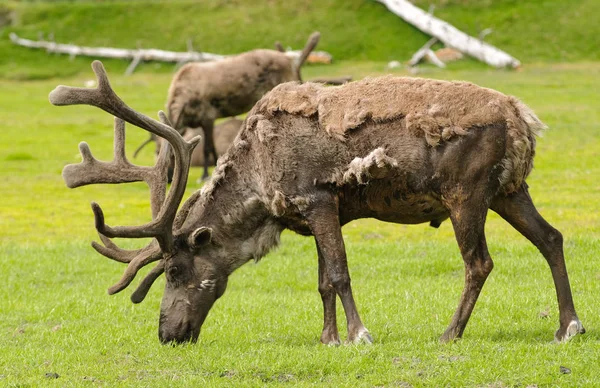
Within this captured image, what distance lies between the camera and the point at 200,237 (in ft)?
31.2

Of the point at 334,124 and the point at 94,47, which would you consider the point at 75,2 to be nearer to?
the point at 94,47

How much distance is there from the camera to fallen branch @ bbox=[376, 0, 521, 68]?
46281 mm

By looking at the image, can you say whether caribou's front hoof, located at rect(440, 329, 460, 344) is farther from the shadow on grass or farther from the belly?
the belly

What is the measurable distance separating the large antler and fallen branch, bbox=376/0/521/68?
3732 centimetres

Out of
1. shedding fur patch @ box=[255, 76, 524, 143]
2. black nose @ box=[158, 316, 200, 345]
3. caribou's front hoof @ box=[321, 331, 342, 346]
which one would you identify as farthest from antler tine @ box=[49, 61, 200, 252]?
caribou's front hoof @ box=[321, 331, 342, 346]

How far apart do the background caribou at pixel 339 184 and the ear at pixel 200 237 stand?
0.04ft

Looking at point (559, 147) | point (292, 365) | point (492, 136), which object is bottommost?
point (559, 147)

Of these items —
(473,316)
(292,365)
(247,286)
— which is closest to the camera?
(292,365)

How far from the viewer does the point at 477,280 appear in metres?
8.94

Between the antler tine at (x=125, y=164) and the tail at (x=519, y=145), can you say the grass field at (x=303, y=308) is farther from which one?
the tail at (x=519, y=145)

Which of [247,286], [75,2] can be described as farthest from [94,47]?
[247,286]

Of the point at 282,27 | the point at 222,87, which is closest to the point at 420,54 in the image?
the point at 282,27

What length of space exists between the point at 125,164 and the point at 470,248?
3758 mm

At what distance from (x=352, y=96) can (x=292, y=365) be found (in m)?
2.68
